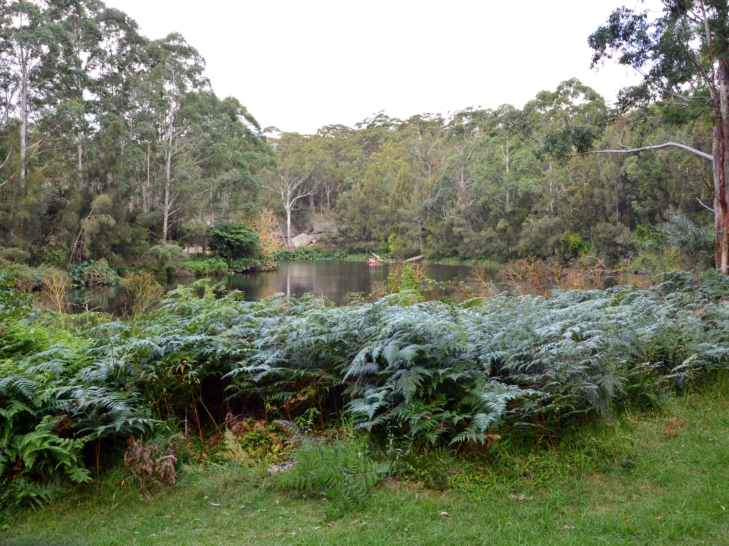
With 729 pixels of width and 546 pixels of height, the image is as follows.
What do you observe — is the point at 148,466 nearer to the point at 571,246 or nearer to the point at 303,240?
the point at 571,246

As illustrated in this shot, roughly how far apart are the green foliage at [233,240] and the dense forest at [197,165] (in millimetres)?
995

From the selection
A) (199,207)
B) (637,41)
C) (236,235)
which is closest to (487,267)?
(236,235)

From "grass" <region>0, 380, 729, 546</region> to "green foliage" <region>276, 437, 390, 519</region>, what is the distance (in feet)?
0.23

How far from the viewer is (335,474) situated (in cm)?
292

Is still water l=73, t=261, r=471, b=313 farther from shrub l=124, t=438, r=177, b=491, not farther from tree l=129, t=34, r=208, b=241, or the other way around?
shrub l=124, t=438, r=177, b=491

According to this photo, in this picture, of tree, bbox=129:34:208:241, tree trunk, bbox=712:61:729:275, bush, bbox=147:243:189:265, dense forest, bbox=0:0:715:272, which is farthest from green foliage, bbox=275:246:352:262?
tree trunk, bbox=712:61:729:275

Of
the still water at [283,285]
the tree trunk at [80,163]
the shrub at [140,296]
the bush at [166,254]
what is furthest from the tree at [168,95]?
the shrub at [140,296]

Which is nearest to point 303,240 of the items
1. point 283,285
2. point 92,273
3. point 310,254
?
point 310,254

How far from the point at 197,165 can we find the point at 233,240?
5740 millimetres

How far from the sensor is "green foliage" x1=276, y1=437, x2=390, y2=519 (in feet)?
9.31

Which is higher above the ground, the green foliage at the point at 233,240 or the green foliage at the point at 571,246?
the green foliage at the point at 233,240

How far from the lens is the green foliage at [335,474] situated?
2.84 metres

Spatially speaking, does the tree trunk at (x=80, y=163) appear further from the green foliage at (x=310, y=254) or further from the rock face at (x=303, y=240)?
the rock face at (x=303, y=240)

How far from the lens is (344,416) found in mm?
3672
